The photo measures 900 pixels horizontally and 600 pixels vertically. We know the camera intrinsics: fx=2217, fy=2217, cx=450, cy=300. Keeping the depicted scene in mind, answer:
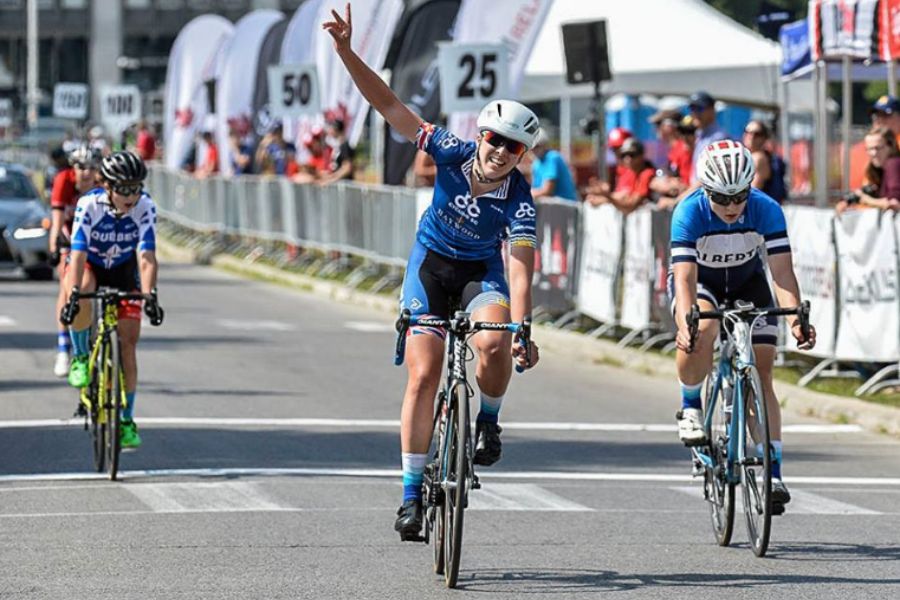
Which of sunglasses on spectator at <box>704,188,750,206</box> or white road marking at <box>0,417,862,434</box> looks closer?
sunglasses on spectator at <box>704,188,750,206</box>

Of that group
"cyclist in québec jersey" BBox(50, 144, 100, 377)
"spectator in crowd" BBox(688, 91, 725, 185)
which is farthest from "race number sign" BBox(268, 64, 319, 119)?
"cyclist in québec jersey" BBox(50, 144, 100, 377)

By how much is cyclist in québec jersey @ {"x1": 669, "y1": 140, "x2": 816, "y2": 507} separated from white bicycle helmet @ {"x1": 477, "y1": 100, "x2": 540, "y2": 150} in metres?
1.06

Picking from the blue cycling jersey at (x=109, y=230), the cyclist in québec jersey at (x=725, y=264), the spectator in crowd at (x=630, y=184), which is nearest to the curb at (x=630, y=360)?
the spectator in crowd at (x=630, y=184)

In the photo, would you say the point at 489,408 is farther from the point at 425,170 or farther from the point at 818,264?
the point at 425,170

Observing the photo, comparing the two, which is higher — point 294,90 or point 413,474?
point 294,90

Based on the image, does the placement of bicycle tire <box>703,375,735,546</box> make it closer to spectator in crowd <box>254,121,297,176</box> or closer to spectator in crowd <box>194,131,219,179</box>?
spectator in crowd <box>254,121,297,176</box>

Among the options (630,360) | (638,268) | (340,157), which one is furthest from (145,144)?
(630,360)

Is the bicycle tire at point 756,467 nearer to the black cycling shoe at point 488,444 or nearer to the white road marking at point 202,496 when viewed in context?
the black cycling shoe at point 488,444

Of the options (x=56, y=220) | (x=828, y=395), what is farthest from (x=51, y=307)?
(x=828, y=395)

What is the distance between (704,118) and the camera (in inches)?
696

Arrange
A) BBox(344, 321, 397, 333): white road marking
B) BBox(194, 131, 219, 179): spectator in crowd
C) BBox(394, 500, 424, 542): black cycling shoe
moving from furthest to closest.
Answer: BBox(194, 131, 219, 179): spectator in crowd, BBox(344, 321, 397, 333): white road marking, BBox(394, 500, 424, 542): black cycling shoe

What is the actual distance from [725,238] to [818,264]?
6765mm

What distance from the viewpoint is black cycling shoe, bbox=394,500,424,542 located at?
28.6ft

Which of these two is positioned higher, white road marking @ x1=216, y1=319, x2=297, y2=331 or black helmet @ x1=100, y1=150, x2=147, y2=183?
black helmet @ x1=100, y1=150, x2=147, y2=183
